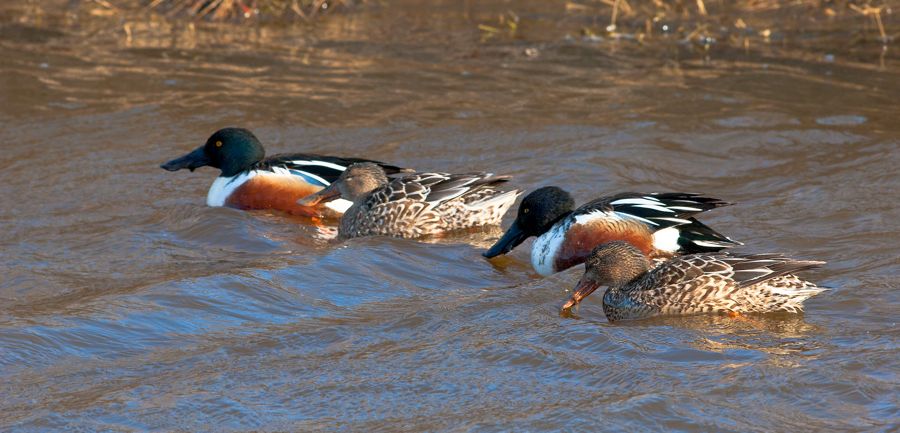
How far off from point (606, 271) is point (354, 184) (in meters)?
2.75

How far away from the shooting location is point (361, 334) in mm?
6102

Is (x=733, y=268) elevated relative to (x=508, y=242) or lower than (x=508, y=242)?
elevated

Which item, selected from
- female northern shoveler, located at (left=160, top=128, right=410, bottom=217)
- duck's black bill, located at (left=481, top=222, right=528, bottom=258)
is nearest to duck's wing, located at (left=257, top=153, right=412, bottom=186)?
female northern shoveler, located at (left=160, top=128, right=410, bottom=217)

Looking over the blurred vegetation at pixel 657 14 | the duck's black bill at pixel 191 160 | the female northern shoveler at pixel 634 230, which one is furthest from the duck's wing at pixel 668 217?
the blurred vegetation at pixel 657 14

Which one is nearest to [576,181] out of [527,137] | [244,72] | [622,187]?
[622,187]

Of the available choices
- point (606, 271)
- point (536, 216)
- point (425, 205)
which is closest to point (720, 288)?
point (606, 271)

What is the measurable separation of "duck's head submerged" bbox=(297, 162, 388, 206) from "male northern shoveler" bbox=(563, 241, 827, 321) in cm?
260

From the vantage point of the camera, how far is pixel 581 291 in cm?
650

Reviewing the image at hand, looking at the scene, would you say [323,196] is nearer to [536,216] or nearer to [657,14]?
[536,216]

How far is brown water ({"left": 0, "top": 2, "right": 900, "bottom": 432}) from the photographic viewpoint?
5172mm

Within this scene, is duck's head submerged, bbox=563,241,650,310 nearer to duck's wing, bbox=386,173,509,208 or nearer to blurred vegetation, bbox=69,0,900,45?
duck's wing, bbox=386,173,509,208

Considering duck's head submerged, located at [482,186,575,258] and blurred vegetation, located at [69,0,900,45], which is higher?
blurred vegetation, located at [69,0,900,45]

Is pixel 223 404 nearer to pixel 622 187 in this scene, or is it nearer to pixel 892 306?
pixel 892 306

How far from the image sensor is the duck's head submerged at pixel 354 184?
28.8 feet
